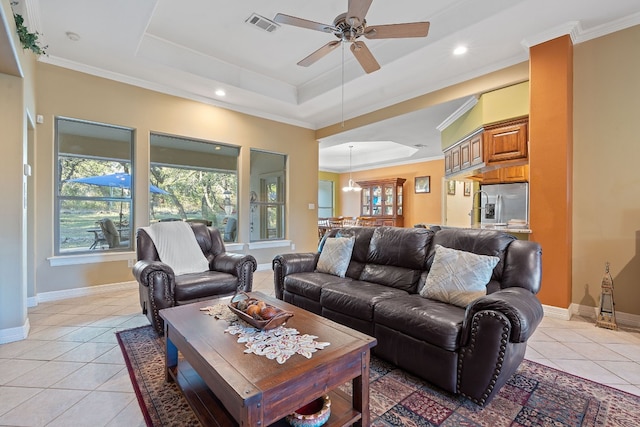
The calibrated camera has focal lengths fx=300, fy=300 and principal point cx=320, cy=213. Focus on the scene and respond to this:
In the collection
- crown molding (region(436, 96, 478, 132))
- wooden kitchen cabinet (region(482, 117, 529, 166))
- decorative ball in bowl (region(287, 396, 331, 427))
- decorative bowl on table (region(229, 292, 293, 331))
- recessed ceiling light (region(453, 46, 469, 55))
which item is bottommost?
decorative ball in bowl (region(287, 396, 331, 427))

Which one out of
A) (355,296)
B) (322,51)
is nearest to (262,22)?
(322,51)

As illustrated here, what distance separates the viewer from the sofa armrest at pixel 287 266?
3254 mm

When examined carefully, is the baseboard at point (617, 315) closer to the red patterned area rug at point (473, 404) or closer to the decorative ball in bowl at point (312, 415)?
the red patterned area rug at point (473, 404)

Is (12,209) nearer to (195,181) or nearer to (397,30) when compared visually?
(195,181)

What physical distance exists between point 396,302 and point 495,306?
2.22ft

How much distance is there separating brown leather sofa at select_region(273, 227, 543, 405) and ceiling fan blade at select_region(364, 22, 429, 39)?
1686 mm

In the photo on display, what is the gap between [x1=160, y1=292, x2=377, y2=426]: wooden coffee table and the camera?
1134 millimetres

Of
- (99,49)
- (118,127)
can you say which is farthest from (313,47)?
(118,127)

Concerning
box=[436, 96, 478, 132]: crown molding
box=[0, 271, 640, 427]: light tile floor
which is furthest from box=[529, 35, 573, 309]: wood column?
box=[436, 96, 478, 132]: crown molding

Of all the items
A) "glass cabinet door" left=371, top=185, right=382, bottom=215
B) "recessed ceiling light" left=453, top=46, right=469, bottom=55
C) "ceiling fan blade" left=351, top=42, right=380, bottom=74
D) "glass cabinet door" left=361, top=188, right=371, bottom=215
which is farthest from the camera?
"glass cabinet door" left=361, top=188, right=371, bottom=215

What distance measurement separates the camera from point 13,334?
254 centimetres

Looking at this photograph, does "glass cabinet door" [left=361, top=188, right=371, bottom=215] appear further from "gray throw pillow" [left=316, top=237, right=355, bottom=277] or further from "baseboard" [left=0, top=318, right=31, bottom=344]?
"baseboard" [left=0, top=318, right=31, bottom=344]

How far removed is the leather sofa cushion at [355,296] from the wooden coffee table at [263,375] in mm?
578

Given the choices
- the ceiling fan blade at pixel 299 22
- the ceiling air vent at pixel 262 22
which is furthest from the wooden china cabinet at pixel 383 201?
the ceiling fan blade at pixel 299 22
